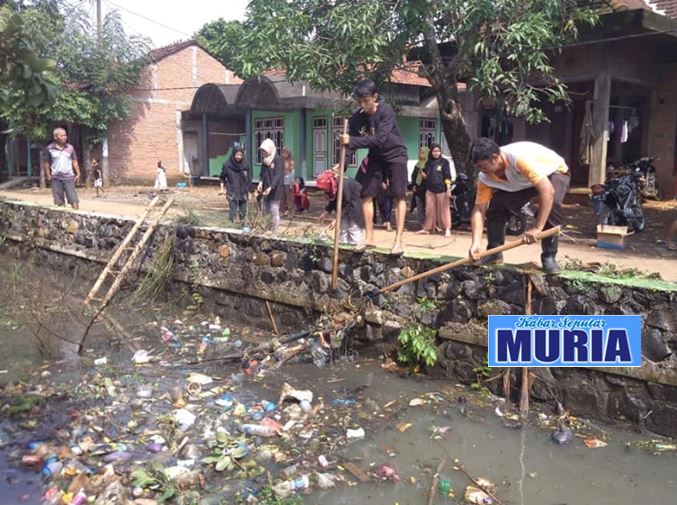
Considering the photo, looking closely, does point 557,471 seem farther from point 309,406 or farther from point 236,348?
point 236,348

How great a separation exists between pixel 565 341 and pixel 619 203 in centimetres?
521

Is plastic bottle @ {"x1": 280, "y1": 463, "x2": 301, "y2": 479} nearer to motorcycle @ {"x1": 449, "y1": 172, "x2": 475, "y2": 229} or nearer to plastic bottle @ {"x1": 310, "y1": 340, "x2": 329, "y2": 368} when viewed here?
plastic bottle @ {"x1": 310, "y1": 340, "x2": 329, "y2": 368}

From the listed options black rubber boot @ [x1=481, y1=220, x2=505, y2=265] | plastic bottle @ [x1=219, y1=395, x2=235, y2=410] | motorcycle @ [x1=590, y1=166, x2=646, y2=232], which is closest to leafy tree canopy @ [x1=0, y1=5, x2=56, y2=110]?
plastic bottle @ [x1=219, y1=395, x2=235, y2=410]

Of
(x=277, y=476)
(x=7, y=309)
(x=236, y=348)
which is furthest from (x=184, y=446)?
(x=7, y=309)

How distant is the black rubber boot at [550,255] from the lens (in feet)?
15.5

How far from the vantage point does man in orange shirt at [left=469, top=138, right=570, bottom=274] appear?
445cm

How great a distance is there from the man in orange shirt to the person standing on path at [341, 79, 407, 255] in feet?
3.14

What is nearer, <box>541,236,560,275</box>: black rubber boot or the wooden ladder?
<box>541,236,560,275</box>: black rubber boot

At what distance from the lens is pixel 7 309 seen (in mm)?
7027

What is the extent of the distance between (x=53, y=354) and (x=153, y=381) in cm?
130

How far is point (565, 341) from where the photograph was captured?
4.66 m

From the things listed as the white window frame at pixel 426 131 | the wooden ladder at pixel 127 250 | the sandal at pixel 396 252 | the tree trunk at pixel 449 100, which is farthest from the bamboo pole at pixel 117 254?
the white window frame at pixel 426 131

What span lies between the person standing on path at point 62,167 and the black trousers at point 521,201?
25.7 ft

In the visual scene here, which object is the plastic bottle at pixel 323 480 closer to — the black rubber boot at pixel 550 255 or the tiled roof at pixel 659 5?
the black rubber boot at pixel 550 255
